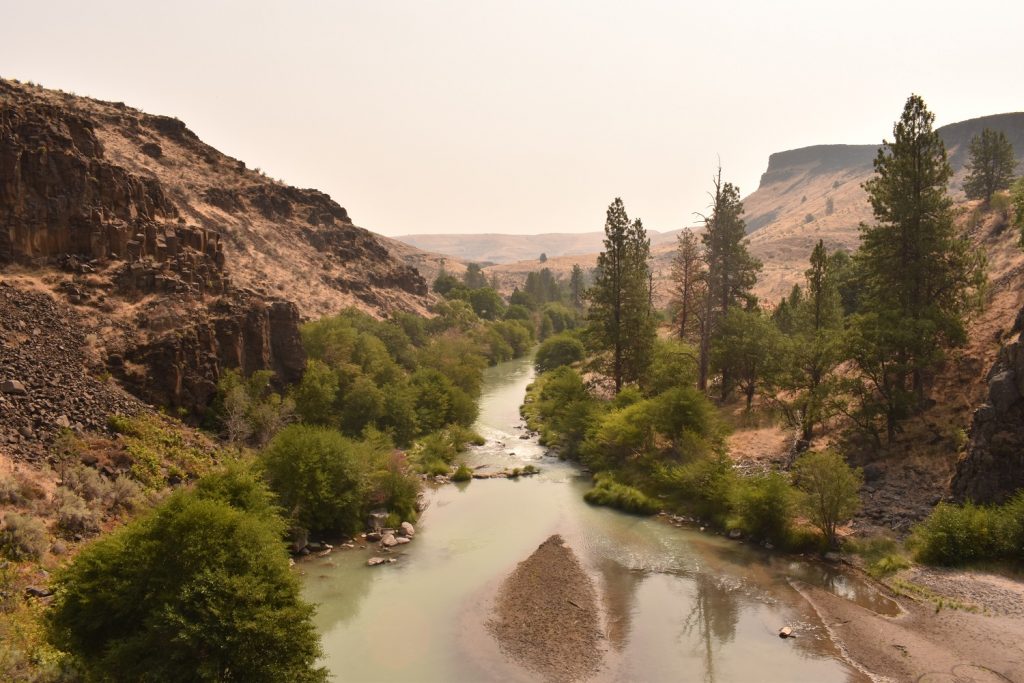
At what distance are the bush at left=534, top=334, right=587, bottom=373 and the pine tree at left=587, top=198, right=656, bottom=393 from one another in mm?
20932

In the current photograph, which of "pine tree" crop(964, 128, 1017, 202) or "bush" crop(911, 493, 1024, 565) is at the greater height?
"pine tree" crop(964, 128, 1017, 202)

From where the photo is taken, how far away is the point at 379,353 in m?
45.5

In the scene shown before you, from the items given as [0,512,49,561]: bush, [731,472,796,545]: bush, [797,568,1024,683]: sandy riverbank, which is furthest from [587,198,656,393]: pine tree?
[0,512,49,561]: bush

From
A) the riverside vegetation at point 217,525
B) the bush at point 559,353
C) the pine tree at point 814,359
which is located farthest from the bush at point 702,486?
the bush at point 559,353

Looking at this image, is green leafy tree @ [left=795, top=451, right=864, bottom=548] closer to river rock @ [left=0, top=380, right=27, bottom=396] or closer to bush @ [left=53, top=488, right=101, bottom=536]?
bush @ [left=53, top=488, right=101, bottom=536]

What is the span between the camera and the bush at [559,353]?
65938 millimetres

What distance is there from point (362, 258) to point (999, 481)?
71.9 m

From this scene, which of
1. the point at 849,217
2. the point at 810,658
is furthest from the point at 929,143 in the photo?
the point at 849,217

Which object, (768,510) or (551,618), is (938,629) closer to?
(768,510)

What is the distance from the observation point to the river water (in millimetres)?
16734

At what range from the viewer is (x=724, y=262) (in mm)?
48000

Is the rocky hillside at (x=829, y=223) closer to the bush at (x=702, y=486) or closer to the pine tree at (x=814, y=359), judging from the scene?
the pine tree at (x=814, y=359)

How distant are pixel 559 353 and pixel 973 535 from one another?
4744 cm

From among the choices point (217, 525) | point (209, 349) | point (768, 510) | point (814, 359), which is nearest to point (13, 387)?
point (209, 349)
